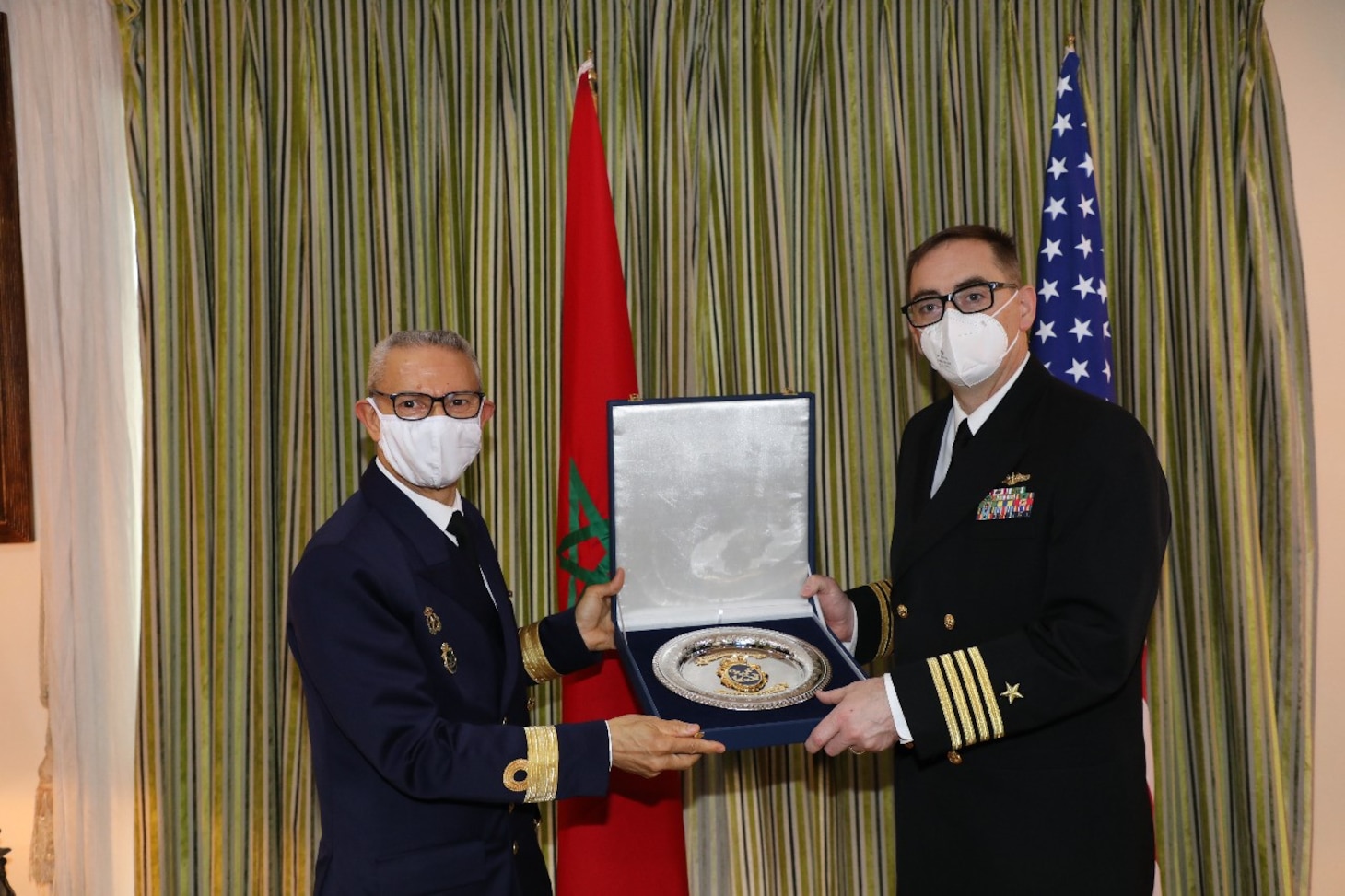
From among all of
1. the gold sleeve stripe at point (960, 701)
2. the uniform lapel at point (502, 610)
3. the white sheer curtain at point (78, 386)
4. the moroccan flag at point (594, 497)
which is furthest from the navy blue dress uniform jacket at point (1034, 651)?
the white sheer curtain at point (78, 386)

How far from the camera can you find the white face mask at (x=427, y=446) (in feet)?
6.75

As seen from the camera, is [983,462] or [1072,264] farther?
[1072,264]

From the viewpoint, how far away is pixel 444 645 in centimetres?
198

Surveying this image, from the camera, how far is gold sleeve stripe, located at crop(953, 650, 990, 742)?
1977mm

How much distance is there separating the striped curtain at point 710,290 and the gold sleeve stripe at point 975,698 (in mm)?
1351

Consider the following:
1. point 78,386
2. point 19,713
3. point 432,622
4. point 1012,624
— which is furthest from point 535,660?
point 19,713

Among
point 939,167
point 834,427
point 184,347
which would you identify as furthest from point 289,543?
point 939,167

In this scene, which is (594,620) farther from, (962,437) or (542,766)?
(962,437)

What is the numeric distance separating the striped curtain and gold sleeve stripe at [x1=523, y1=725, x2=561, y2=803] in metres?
1.39

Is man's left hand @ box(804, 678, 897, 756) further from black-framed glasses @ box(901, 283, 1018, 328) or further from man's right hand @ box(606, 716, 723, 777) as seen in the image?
black-framed glasses @ box(901, 283, 1018, 328)

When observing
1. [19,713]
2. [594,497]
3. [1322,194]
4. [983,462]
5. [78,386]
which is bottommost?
[19,713]

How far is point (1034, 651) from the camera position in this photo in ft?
6.51

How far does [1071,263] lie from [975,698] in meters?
1.62

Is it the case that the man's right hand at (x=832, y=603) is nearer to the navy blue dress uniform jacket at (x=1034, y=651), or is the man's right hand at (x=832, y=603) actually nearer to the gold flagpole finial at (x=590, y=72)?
the navy blue dress uniform jacket at (x=1034, y=651)
